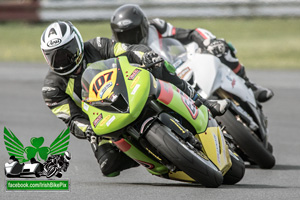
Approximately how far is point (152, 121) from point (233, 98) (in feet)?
7.48

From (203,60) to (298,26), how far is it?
1758 cm

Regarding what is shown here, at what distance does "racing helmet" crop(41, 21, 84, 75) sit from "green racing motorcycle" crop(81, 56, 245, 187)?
59 centimetres

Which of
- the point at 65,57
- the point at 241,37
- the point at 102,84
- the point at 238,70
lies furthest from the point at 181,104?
the point at 241,37

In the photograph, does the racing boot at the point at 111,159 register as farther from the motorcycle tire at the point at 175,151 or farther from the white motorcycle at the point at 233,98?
the motorcycle tire at the point at 175,151

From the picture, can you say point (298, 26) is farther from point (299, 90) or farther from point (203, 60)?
point (203, 60)

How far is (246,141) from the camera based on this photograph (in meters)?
7.48

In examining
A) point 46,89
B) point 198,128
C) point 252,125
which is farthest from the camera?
point 252,125

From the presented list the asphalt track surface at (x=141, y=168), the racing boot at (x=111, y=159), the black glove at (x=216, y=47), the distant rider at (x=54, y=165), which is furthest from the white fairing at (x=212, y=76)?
the distant rider at (x=54, y=165)

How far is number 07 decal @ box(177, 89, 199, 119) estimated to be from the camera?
243 inches

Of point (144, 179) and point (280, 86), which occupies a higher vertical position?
point (144, 179)

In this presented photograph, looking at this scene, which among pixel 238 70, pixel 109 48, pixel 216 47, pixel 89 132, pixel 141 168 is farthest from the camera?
pixel 238 70

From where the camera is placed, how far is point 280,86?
50.9 ft

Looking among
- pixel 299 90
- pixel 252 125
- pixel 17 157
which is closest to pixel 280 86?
pixel 299 90

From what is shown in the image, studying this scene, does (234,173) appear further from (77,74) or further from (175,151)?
(77,74)
